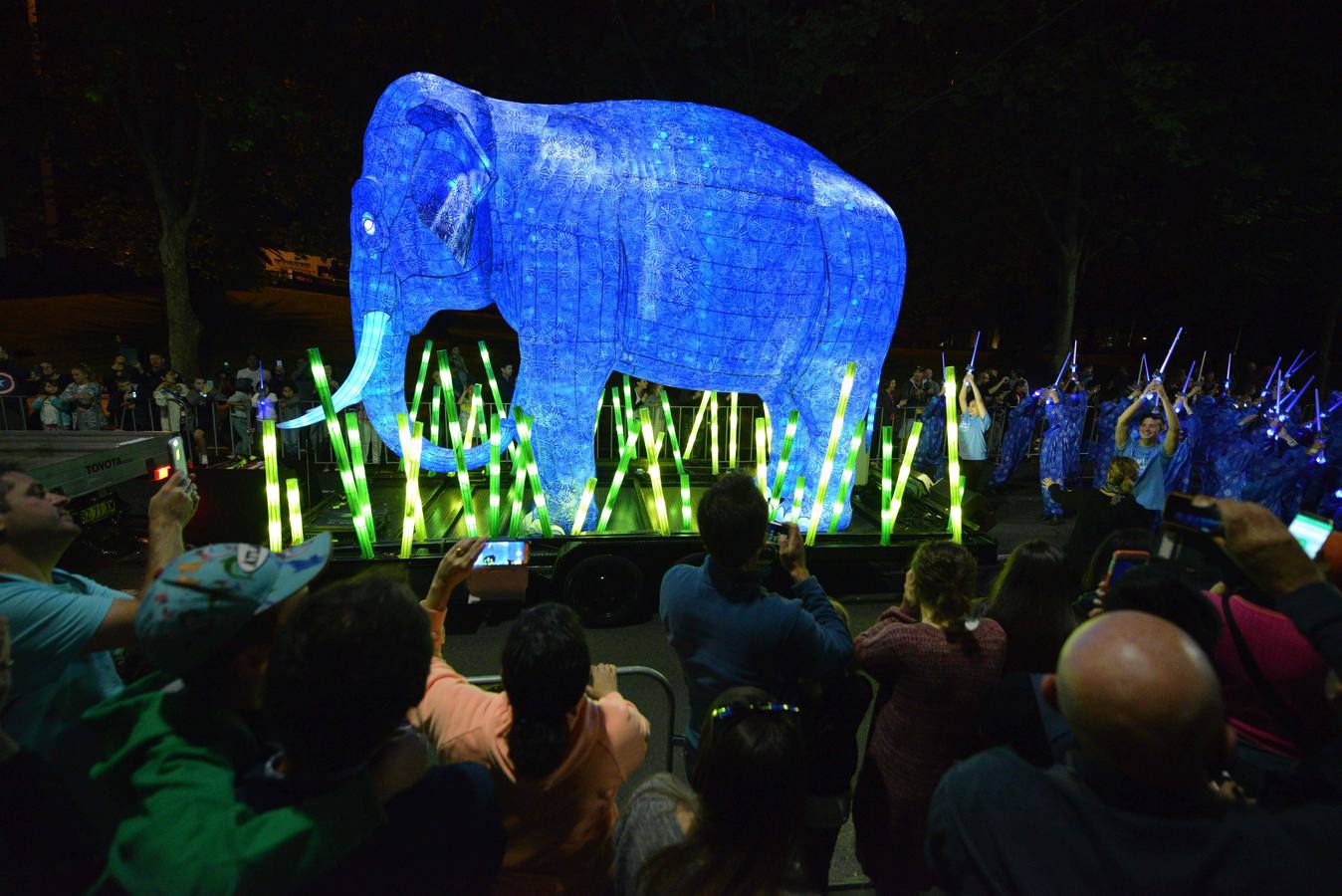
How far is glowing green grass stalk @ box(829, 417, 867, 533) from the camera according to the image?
17.3ft

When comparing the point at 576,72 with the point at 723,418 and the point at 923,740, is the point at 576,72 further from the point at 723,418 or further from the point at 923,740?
the point at 923,740

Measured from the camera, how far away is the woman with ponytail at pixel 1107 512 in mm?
4723

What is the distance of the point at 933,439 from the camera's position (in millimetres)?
9156

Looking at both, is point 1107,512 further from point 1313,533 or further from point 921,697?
point 921,697

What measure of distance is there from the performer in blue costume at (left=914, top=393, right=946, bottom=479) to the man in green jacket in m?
8.37

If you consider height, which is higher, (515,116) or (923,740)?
(515,116)

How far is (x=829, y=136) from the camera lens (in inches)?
550

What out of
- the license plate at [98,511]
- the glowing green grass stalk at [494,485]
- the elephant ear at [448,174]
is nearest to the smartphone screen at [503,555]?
the glowing green grass stalk at [494,485]

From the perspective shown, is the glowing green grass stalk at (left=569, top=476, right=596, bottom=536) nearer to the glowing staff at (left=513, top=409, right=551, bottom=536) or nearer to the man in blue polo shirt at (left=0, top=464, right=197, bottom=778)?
the glowing staff at (left=513, top=409, right=551, bottom=536)

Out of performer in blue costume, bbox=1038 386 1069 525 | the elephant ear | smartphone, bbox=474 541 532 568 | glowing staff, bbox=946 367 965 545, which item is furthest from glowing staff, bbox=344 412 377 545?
performer in blue costume, bbox=1038 386 1069 525

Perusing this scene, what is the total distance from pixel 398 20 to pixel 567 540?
10517 mm

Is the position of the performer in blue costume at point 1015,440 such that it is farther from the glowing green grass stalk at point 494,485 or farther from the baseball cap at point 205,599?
the baseball cap at point 205,599

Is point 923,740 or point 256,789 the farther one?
point 923,740

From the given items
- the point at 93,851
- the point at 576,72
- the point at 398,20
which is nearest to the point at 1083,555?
the point at 93,851
